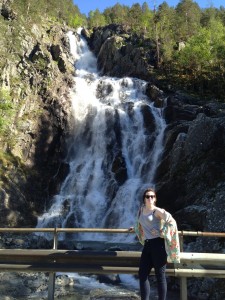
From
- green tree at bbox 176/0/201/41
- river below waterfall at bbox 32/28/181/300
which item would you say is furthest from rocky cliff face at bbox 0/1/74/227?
green tree at bbox 176/0/201/41

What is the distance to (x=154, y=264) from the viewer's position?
623cm

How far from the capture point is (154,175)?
99.6 ft

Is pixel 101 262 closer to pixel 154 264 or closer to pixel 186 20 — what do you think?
pixel 154 264

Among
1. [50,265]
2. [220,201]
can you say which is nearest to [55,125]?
[220,201]

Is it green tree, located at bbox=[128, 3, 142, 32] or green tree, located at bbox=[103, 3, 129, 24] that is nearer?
green tree, located at bbox=[128, 3, 142, 32]

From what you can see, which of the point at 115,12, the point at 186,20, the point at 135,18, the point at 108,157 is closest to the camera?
the point at 108,157

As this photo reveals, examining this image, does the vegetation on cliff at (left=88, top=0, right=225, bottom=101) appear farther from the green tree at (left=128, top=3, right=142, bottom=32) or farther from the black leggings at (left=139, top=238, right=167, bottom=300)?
the black leggings at (left=139, top=238, right=167, bottom=300)

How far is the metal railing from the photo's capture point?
6533 millimetres

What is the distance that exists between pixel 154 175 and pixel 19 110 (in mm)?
17339

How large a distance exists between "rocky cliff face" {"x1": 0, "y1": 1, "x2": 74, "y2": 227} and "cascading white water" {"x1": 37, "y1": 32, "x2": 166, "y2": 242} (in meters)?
1.41

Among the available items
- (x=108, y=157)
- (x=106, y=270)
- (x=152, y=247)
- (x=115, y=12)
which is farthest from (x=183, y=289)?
(x=115, y=12)

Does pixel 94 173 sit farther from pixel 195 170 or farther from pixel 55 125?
pixel 195 170

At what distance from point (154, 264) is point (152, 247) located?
285mm

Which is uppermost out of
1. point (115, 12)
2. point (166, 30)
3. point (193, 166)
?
point (115, 12)
